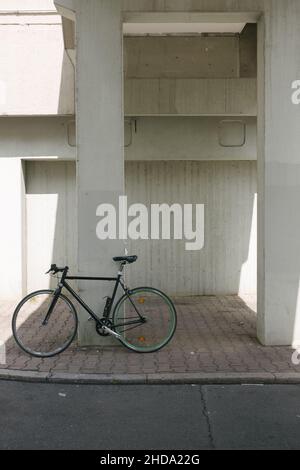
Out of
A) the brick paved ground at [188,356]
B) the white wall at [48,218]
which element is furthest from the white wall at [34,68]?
the brick paved ground at [188,356]

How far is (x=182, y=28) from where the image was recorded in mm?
8945

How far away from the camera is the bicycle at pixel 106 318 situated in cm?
677

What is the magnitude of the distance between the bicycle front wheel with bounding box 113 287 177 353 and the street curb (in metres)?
0.95

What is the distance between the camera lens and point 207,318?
29.0ft

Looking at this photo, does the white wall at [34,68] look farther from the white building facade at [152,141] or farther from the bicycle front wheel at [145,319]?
the bicycle front wheel at [145,319]

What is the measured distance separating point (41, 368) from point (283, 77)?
4.31 meters

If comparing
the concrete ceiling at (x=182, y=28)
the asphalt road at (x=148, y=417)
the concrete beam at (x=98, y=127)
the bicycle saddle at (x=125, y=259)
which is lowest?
the asphalt road at (x=148, y=417)

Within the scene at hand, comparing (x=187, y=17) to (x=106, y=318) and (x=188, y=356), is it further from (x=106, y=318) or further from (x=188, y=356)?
(x=188, y=356)

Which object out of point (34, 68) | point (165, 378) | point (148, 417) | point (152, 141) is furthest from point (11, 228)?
point (148, 417)

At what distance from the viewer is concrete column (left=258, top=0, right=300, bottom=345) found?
7035 mm

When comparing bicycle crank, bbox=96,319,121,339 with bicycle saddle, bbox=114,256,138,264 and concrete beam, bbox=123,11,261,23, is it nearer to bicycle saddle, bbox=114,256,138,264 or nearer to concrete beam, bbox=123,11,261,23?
bicycle saddle, bbox=114,256,138,264

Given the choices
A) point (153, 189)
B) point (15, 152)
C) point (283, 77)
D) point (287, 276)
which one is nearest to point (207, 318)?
point (287, 276)

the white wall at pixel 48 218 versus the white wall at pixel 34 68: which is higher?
the white wall at pixel 34 68
